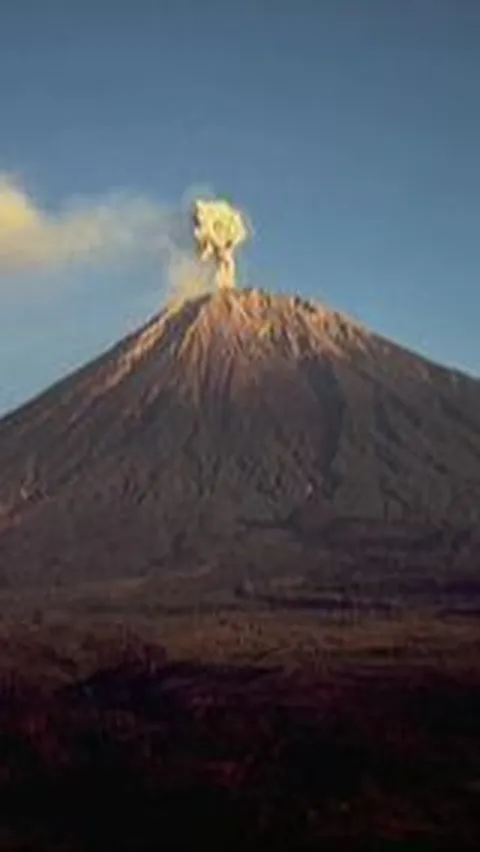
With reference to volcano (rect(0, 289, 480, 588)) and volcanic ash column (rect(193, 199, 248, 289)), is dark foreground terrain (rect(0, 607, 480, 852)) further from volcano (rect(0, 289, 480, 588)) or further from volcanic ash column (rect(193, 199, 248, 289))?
volcanic ash column (rect(193, 199, 248, 289))

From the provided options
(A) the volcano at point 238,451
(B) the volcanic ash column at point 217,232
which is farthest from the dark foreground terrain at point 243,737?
(B) the volcanic ash column at point 217,232

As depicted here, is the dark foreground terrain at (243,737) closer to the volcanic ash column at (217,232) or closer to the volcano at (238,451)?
the volcano at (238,451)

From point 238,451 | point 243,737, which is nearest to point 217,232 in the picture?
point 238,451

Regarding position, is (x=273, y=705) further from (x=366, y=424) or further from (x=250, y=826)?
(x=366, y=424)

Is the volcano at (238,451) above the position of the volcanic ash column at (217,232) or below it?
below

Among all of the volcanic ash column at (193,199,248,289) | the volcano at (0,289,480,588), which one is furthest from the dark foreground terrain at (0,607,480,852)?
the volcanic ash column at (193,199,248,289)

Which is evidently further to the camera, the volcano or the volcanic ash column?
the volcanic ash column
